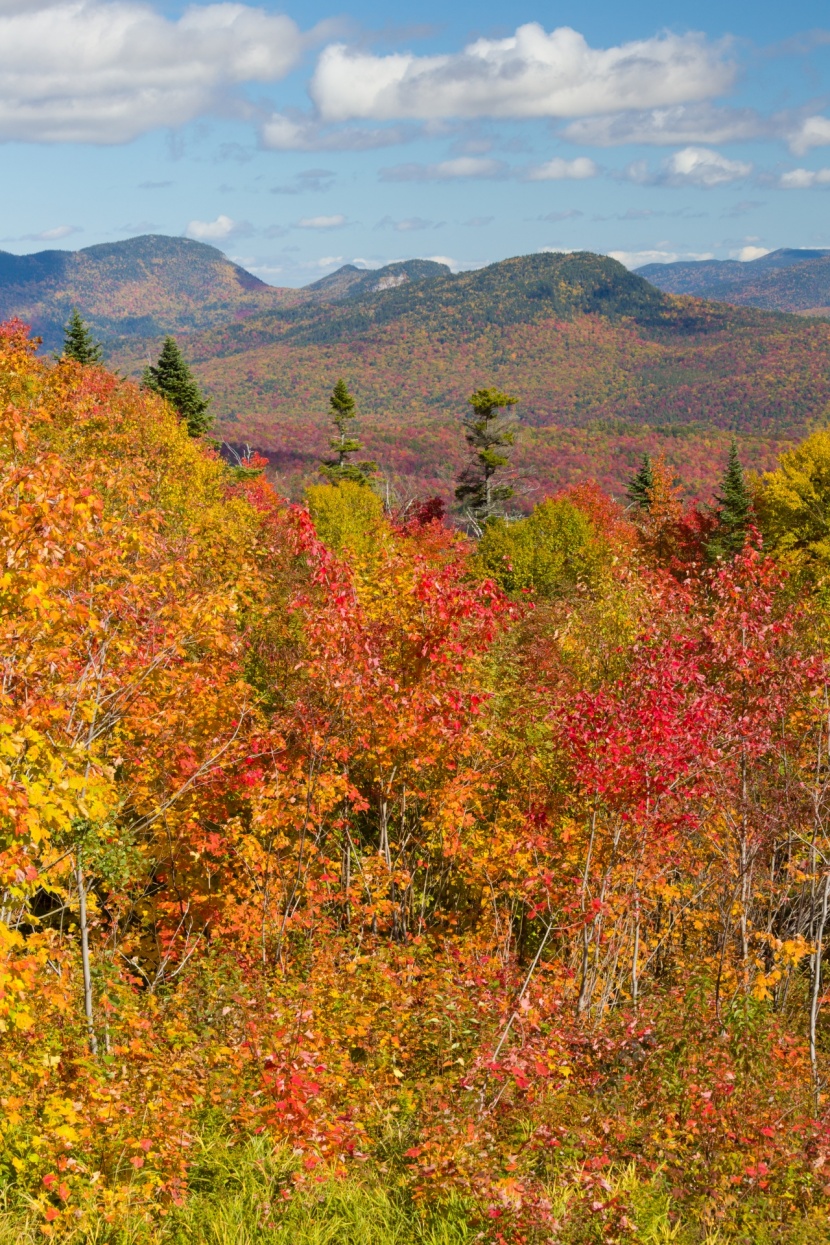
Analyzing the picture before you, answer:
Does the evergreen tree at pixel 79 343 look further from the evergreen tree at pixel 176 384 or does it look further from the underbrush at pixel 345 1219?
the underbrush at pixel 345 1219

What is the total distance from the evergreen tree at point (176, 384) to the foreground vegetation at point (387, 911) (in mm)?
30916

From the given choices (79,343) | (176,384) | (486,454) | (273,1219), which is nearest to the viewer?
(273,1219)

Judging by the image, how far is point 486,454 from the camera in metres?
56.2

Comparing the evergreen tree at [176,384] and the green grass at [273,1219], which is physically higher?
the evergreen tree at [176,384]

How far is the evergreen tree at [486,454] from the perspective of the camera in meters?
56.0

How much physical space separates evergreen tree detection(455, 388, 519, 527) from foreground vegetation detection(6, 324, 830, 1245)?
37.8 meters

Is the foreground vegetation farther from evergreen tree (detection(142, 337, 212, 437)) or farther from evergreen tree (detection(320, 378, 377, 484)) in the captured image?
evergreen tree (detection(320, 378, 377, 484))

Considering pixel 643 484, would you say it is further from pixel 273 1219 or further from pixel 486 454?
pixel 273 1219

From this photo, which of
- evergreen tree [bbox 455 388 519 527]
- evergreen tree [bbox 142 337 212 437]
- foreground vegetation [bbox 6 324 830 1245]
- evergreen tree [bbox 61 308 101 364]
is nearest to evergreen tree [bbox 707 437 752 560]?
evergreen tree [bbox 455 388 519 527]

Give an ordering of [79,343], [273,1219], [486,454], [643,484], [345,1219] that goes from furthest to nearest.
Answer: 1. [643,484]
2. [486,454]
3. [79,343]
4. [345,1219]
5. [273,1219]

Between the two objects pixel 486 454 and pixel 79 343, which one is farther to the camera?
pixel 486 454

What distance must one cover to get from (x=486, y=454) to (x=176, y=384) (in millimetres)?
18609

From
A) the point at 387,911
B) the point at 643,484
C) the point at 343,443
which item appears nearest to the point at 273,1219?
the point at 387,911

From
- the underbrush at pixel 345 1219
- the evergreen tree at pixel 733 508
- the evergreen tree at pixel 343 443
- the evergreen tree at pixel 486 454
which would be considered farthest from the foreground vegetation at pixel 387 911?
the evergreen tree at pixel 343 443
